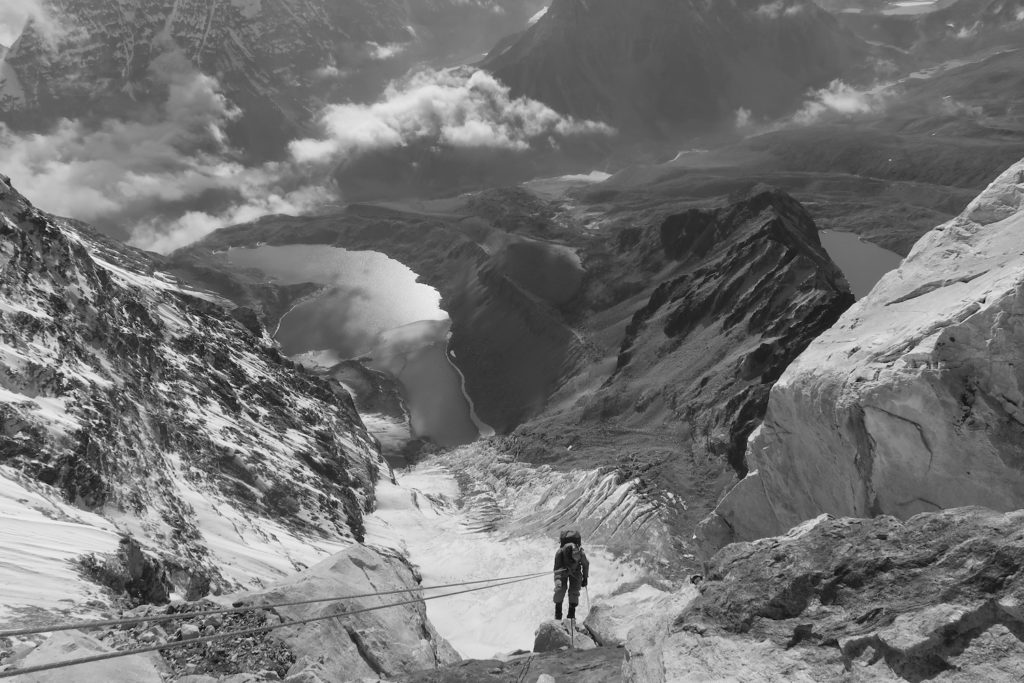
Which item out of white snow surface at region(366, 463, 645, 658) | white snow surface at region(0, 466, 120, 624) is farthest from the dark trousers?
white snow surface at region(366, 463, 645, 658)

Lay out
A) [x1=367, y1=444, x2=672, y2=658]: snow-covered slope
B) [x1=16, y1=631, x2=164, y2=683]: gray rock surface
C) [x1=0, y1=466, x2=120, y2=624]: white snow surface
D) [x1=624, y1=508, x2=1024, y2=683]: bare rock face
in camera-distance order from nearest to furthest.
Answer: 1. [x1=624, y1=508, x2=1024, y2=683]: bare rock face
2. [x1=16, y1=631, x2=164, y2=683]: gray rock surface
3. [x1=0, y1=466, x2=120, y2=624]: white snow surface
4. [x1=367, y1=444, x2=672, y2=658]: snow-covered slope

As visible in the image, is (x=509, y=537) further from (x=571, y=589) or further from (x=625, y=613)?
(x=625, y=613)

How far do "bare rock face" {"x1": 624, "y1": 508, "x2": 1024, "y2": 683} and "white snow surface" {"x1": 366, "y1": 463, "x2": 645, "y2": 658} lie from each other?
2480 centimetres

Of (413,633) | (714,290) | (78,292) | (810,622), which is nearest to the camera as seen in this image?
(810,622)

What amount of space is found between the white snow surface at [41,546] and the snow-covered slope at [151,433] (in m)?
0.13

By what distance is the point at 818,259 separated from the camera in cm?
13275

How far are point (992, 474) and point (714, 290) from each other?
11560cm

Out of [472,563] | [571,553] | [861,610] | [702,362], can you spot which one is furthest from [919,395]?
[702,362]

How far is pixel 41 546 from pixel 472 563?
50.4 meters

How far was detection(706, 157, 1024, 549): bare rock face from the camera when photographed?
719 inches

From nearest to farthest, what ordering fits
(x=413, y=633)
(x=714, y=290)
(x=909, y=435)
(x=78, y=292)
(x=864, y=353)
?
(x=909, y=435) < (x=864, y=353) < (x=413, y=633) < (x=78, y=292) < (x=714, y=290)

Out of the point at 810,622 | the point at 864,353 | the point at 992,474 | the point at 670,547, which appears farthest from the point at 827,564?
the point at 670,547

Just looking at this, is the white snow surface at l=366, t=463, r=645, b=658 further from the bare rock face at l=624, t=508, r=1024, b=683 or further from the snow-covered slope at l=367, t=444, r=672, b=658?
the bare rock face at l=624, t=508, r=1024, b=683

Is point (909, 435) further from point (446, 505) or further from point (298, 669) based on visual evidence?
point (446, 505)
